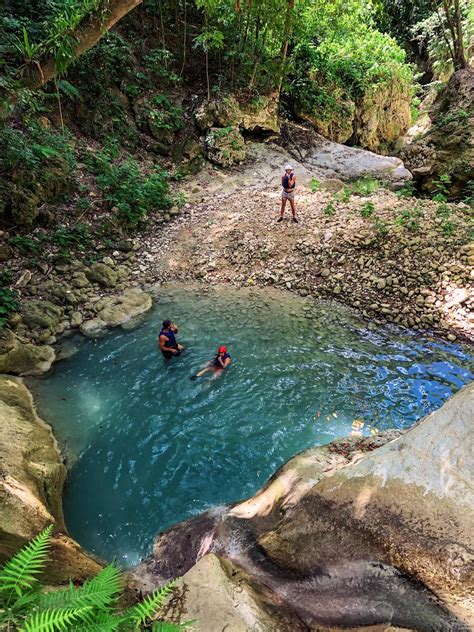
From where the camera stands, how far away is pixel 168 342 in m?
7.02

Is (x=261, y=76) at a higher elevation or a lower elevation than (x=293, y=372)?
higher

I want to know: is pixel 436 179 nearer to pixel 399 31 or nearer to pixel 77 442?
pixel 77 442

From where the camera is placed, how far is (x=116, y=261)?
9742 millimetres

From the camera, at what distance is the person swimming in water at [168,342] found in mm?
6927

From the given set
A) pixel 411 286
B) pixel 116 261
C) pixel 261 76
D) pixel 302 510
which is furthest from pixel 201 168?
pixel 302 510

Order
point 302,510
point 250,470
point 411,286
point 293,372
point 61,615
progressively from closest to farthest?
point 61,615
point 302,510
point 250,470
point 293,372
point 411,286

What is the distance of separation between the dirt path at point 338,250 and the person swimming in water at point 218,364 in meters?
3.16

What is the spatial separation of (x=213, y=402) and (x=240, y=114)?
12.1 m

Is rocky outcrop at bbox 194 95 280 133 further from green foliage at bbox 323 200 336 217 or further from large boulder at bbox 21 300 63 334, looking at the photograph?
large boulder at bbox 21 300 63 334

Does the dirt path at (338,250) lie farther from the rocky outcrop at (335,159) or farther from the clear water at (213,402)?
the rocky outcrop at (335,159)

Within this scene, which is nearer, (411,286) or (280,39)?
(411,286)

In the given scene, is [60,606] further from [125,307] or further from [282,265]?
[282,265]

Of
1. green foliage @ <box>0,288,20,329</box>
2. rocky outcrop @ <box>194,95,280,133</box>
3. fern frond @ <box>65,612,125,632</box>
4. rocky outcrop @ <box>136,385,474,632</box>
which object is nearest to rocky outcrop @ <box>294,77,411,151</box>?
rocky outcrop @ <box>194,95,280,133</box>

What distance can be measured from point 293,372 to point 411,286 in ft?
11.9
